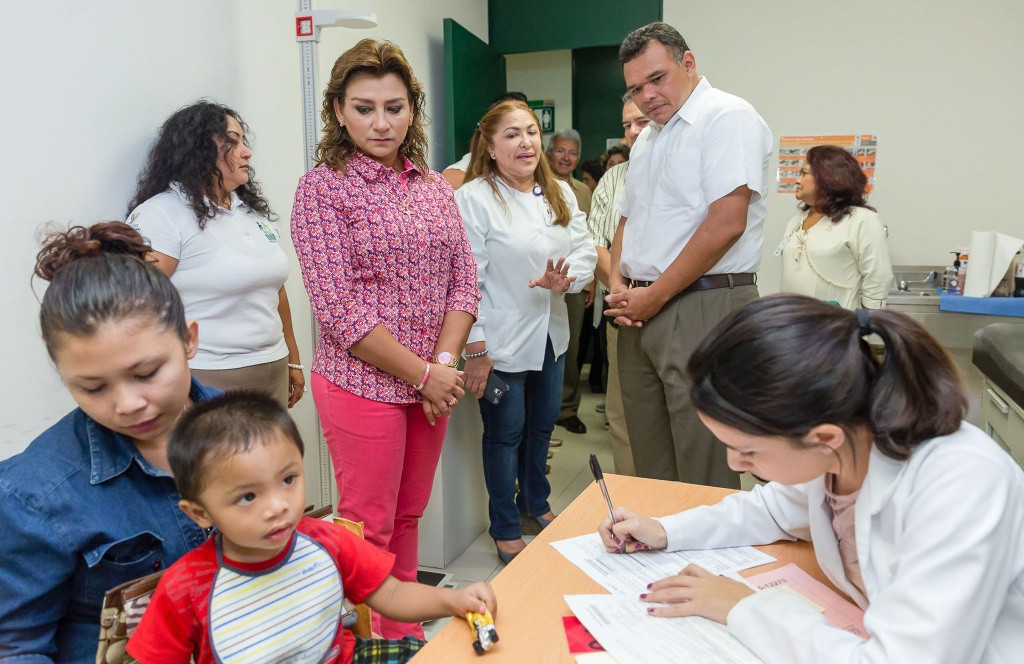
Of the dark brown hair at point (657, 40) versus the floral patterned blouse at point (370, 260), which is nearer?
the floral patterned blouse at point (370, 260)

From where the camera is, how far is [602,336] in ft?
16.9

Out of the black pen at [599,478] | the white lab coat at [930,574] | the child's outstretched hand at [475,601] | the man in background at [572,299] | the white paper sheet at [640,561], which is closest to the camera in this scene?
the white lab coat at [930,574]

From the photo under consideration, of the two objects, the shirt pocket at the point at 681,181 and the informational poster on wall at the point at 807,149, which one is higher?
the informational poster on wall at the point at 807,149

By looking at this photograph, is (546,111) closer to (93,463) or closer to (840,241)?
(840,241)

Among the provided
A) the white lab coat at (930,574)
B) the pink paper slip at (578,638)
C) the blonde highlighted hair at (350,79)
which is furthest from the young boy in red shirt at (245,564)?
the blonde highlighted hair at (350,79)

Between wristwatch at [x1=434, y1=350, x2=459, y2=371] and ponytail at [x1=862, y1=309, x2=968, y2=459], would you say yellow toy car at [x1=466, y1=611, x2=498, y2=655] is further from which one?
wristwatch at [x1=434, y1=350, x2=459, y2=371]

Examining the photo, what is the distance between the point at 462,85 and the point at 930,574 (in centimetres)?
342

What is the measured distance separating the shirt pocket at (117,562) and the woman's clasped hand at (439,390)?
925 millimetres

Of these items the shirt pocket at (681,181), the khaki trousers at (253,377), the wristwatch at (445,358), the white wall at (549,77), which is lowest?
the khaki trousers at (253,377)

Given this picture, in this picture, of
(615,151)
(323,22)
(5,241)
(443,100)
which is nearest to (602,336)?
(615,151)

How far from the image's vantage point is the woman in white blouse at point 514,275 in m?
2.63

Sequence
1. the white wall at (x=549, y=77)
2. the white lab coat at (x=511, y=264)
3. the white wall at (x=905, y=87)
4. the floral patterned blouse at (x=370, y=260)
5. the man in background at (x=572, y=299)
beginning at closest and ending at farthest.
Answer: the floral patterned blouse at (x=370, y=260), the white lab coat at (x=511, y=264), the white wall at (x=905, y=87), the man in background at (x=572, y=299), the white wall at (x=549, y=77)

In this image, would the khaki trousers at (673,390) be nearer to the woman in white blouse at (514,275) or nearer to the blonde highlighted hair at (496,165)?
the woman in white blouse at (514,275)

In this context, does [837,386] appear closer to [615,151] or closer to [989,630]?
[989,630]
